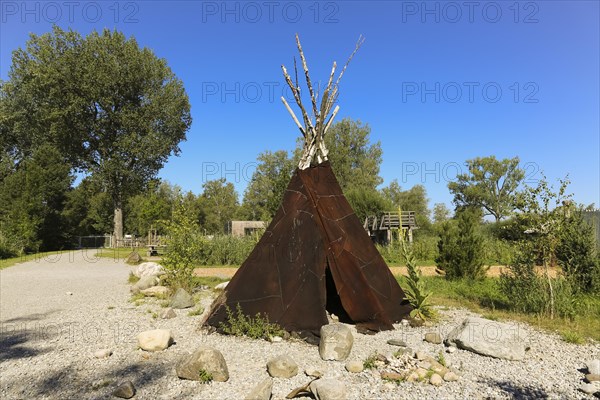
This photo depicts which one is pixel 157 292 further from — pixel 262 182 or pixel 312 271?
pixel 262 182

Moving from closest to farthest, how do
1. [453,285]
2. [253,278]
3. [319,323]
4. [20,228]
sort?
[319,323] < [253,278] < [453,285] < [20,228]

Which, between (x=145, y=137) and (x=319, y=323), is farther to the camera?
(x=145, y=137)

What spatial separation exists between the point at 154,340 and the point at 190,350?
519 millimetres

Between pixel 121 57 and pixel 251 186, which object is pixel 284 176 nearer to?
pixel 121 57

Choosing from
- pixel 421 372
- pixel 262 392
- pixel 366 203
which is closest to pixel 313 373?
pixel 262 392

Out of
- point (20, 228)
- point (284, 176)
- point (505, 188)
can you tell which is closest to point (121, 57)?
point (20, 228)

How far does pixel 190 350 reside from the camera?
205 inches

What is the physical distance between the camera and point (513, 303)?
25.1 feet

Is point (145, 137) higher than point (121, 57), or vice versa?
point (121, 57)

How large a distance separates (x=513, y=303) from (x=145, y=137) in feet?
92.5

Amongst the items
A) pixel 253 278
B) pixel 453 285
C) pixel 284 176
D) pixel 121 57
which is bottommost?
pixel 453 285

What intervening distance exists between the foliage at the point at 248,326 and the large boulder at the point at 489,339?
2.51 metres

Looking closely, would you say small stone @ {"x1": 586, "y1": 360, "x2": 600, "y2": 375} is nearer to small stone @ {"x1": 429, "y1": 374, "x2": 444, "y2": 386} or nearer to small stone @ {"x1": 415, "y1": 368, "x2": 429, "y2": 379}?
small stone @ {"x1": 429, "y1": 374, "x2": 444, "y2": 386}

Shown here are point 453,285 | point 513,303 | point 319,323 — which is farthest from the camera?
point 453,285
